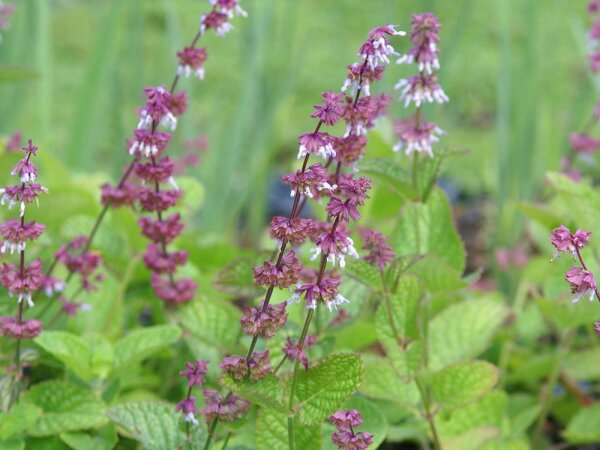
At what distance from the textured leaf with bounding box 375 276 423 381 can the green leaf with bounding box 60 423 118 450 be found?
327 mm

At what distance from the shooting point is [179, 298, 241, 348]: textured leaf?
1.14 metres

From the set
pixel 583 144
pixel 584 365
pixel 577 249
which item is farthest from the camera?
pixel 583 144

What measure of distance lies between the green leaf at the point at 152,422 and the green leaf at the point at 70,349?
110 mm

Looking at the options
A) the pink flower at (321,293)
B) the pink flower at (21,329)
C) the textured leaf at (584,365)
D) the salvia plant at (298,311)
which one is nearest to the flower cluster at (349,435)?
the salvia plant at (298,311)

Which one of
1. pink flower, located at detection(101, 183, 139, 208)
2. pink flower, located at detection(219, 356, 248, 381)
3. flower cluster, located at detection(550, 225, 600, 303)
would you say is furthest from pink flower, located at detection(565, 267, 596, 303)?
pink flower, located at detection(101, 183, 139, 208)

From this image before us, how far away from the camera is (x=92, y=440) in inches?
40.9

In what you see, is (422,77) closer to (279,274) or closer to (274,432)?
(279,274)

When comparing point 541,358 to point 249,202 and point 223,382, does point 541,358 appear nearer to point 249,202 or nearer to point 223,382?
point 223,382

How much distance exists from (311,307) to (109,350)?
0.39 metres

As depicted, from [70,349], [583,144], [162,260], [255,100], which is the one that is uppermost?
[255,100]

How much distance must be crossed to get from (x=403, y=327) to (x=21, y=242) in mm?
430

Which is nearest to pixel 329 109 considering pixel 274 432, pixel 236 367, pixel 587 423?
pixel 236 367

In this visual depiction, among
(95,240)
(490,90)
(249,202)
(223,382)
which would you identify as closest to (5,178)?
(95,240)

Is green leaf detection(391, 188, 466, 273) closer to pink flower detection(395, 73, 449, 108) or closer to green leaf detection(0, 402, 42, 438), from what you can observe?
pink flower detection(395, 73, 449, 108)
